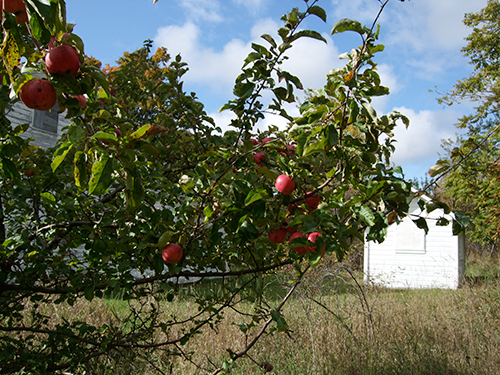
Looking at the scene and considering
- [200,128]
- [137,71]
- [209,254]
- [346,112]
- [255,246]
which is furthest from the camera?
[137,71]

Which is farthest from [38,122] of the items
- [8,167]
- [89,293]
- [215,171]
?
[215,171]

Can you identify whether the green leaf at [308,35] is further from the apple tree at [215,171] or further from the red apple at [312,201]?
the red apple at [312,201]

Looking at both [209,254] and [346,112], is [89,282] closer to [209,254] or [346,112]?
[209,254]

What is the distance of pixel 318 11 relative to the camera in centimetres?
161

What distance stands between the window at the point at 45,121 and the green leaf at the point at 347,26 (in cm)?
919

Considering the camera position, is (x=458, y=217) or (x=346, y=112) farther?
(x=458, y=217)

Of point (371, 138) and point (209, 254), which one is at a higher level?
point (371, 138)

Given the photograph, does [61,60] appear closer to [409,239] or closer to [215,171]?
[215,171]

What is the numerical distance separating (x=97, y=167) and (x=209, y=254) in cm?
133

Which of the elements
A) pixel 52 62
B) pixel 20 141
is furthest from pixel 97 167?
pixel 20 141

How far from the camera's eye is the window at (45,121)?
29.6 ft

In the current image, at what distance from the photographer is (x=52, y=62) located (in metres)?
1.06

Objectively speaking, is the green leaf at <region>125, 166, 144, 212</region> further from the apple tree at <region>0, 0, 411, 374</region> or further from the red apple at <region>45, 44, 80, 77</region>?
the red apple at <region>45, 44, 80, 77</region>

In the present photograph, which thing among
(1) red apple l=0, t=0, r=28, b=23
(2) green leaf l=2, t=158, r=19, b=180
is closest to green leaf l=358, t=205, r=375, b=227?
(1) red apple l=0, t=0, r=28, b=23
